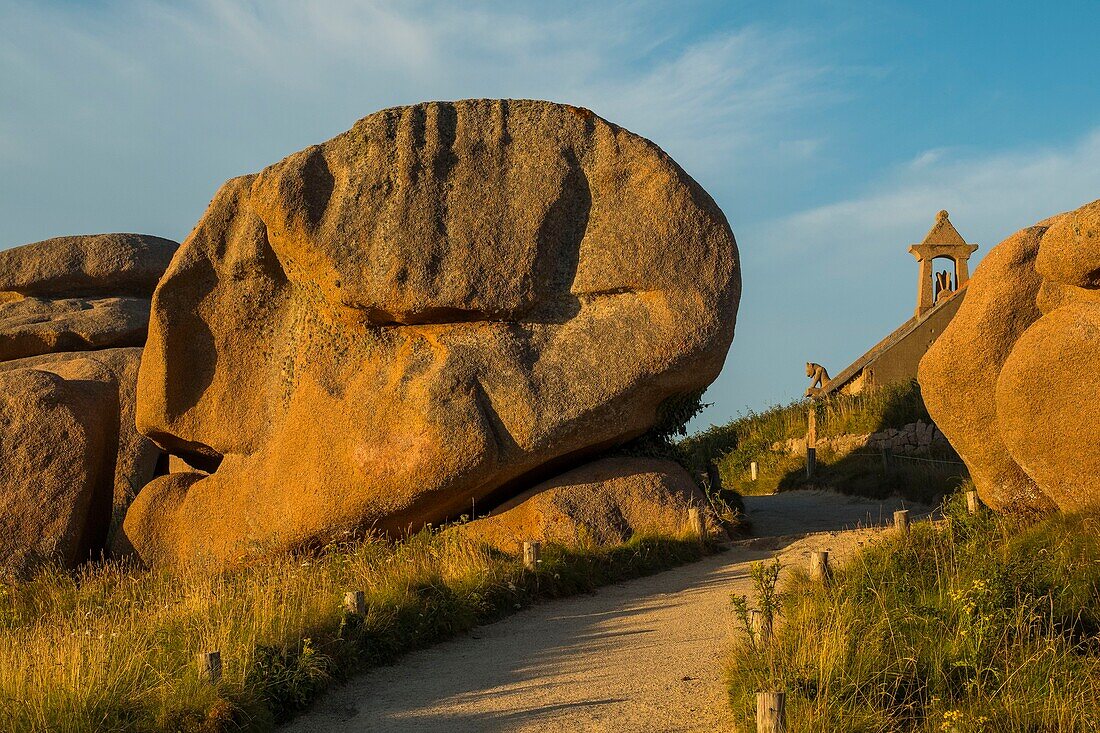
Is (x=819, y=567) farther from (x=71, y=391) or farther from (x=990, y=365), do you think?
(x=71, y=391)

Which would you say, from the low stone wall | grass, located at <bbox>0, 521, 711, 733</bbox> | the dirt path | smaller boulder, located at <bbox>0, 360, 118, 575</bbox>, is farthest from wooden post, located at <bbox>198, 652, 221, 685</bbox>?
the low stone wall

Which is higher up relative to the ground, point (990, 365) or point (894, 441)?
point (990, 365)

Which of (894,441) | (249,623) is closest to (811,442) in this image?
(894,441)

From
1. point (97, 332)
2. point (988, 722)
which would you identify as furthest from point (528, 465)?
point (97, 332)

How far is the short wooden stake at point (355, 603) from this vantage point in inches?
335

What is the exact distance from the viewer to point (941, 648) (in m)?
7.04

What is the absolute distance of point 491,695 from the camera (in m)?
7.45

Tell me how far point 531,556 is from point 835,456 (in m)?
12.5

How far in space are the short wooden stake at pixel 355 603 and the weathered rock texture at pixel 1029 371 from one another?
6.30m

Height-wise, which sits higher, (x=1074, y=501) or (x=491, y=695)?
(x=1074, y=501)

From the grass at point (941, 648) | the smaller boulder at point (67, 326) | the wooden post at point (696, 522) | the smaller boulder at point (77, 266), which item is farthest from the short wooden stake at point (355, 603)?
the smaller boulder at point (77, 266)

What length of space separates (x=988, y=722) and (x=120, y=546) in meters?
11.2

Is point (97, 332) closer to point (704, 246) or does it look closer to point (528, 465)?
point (528, 465)

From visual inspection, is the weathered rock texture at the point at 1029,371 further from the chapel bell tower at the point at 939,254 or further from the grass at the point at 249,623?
the chapel bell tower at the point at 939,254
